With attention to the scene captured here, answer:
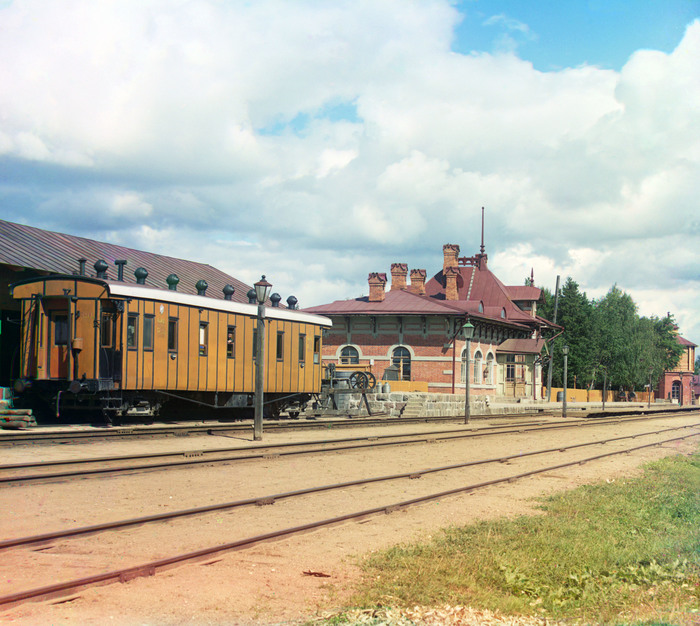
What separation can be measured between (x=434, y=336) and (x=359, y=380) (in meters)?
16.7

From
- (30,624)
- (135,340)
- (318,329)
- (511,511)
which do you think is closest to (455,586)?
(30,624)

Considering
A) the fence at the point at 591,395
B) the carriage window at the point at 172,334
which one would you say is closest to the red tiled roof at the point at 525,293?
the fence at the point at 591,395

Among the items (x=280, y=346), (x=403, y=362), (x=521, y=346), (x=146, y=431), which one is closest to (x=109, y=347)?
(x=146, y=431)

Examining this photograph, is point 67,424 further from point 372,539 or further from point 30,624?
point 30,624

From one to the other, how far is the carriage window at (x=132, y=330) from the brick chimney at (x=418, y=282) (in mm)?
34757

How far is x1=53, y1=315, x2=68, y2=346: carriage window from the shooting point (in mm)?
19328

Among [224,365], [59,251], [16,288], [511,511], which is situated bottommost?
[511,511]

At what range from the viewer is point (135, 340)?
1888 centimetres

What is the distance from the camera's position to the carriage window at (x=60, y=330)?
63.4ft

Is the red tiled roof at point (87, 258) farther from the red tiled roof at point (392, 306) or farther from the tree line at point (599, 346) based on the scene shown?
the tree line at point (599, 346)

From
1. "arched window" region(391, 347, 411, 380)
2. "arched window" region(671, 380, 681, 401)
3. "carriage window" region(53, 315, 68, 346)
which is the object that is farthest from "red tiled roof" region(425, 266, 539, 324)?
"arched window" region(671, 380, 681, 401)

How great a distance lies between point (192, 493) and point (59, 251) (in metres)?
18.8

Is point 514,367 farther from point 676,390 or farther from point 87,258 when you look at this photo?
point 676,390

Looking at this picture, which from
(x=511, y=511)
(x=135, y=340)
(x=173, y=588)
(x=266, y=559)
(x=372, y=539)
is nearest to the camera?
(x=173, y=588)
